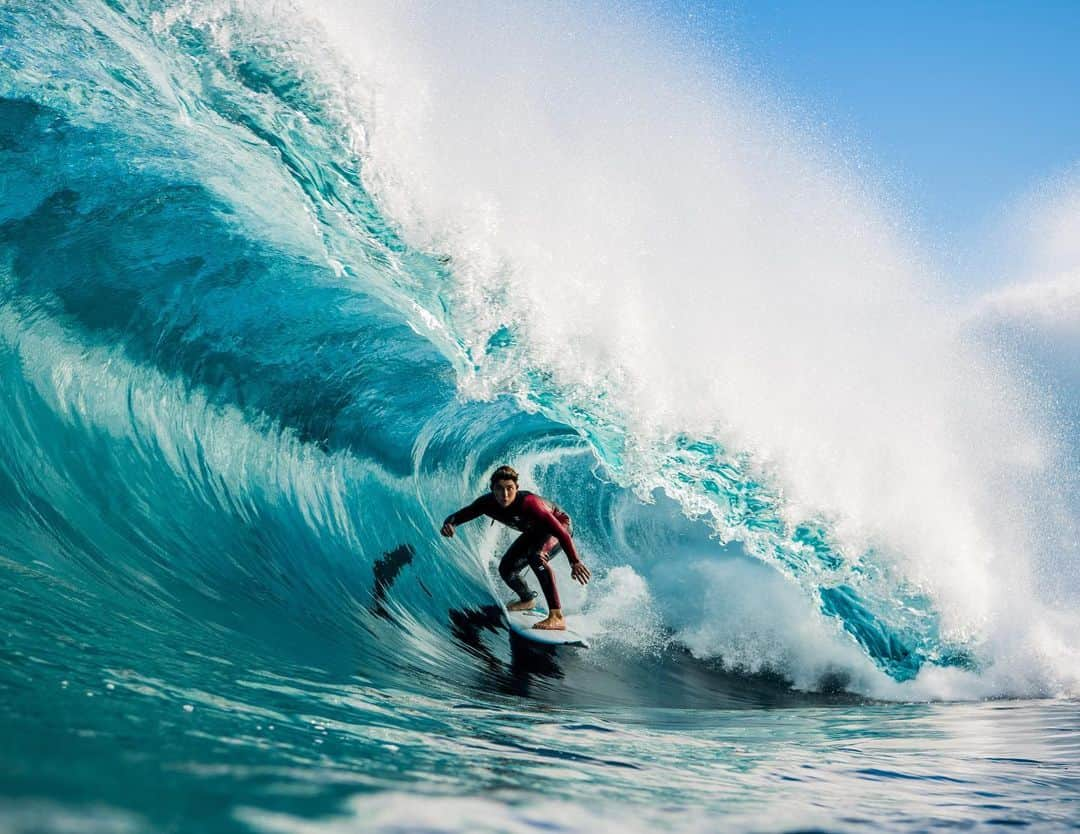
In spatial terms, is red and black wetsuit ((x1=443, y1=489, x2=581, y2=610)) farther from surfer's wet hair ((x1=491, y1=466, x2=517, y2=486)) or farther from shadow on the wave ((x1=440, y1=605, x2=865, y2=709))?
shadow on the wave ((x1=440, y1=605, x2=865, y2=709))

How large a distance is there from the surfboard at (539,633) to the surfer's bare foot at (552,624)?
0.08ft

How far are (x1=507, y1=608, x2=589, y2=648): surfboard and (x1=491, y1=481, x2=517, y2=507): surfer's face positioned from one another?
38.4 inches

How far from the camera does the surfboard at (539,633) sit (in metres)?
5.61

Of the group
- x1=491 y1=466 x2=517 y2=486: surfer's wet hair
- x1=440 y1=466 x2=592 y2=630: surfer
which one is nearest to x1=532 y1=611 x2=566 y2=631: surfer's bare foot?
x1=440 y1=466 x2=592 y2=630: surfer

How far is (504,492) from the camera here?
18.2ft

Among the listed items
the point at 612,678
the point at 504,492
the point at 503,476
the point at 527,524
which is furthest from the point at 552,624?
the point at 503,476

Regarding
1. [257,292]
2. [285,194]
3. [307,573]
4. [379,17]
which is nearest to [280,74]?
[285,194]

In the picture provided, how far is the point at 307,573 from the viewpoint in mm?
5203

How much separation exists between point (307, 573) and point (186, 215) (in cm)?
299

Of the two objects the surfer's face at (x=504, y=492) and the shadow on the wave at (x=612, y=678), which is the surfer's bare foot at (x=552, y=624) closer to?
the shadow on the wave at (x=612, y=678)

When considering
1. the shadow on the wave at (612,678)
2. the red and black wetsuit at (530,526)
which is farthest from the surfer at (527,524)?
the shadow on the wave at (612,678)

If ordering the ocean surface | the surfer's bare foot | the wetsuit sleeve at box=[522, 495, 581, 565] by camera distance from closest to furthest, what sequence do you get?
the ocean surface < the wetsuit sleeve at box=[522, 495, 581, 565] < the surfer's bare foot

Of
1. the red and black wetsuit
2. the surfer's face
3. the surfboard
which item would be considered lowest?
the surfboard

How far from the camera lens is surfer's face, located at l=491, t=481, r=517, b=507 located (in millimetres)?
5547
